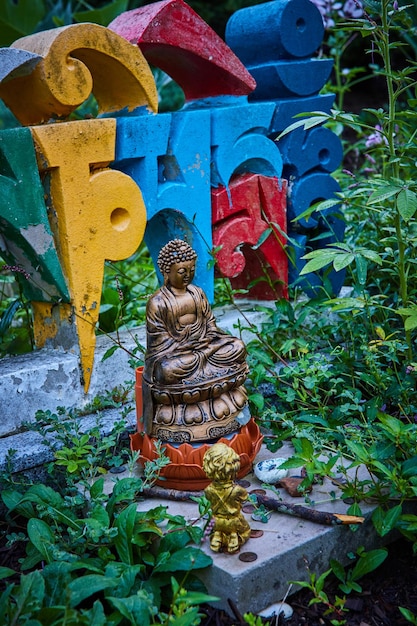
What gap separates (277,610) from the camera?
2.30 metres

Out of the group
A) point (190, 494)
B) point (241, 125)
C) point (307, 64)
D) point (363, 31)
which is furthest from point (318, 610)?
point (307, 64)

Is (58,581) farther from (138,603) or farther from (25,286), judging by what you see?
(25,286)

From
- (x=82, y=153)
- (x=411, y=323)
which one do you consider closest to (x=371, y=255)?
(x=411, y=323)

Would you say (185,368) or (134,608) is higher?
(185,368)

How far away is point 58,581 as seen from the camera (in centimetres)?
217

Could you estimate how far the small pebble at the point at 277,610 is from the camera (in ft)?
7.50

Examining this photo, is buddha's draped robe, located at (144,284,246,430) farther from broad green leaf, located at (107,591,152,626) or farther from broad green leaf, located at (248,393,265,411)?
broad green leaf, located at (107,591,152,626)

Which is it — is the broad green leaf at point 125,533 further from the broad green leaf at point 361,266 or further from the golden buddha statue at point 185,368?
the broad green leaf at point 361,266

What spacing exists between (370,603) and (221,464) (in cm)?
69

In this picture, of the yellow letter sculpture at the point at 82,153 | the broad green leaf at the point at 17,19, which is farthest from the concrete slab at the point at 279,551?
the broad green leaf at the point at 17,19

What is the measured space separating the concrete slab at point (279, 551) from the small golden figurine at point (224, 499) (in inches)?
1.7

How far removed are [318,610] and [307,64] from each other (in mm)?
2797

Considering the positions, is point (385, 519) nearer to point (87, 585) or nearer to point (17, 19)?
point (87, 585)

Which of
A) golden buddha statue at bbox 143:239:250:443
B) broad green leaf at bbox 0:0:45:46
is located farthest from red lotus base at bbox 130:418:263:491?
broad green leaf at bbox 0:0:45:46
